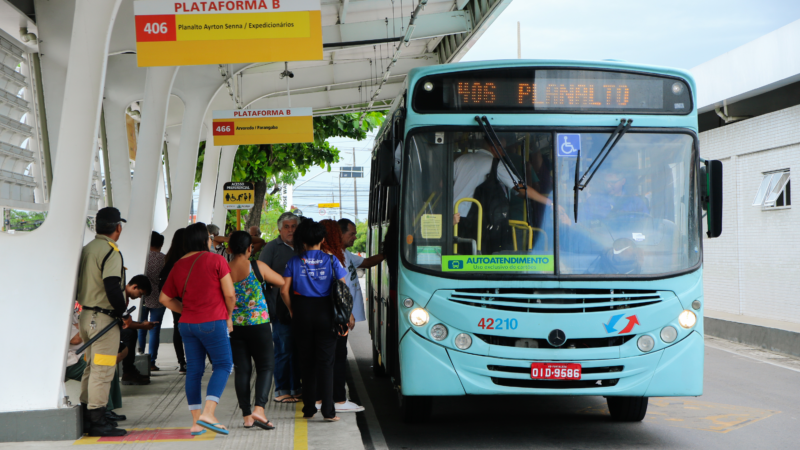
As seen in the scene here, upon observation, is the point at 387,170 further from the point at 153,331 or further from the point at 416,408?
the point at 153,331

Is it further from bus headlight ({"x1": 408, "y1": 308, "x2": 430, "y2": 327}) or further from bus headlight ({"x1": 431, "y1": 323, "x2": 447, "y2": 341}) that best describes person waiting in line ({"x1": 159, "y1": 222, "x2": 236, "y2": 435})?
bus headlight ({"x1": 431, "y1": 323, "x2": 447, "y2": 341})

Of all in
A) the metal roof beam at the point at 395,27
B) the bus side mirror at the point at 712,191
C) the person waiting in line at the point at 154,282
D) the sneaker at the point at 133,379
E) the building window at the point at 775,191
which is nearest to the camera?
the bus side mirror at the point at 712,191

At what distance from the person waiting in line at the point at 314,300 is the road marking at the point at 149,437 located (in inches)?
40.1

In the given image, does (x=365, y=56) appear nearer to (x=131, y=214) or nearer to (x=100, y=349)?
(x=131, y=214)

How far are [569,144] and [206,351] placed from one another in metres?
3.39

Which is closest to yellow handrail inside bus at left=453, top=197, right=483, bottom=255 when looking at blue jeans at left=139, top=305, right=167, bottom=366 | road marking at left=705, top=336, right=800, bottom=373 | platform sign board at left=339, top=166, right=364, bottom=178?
blue jeans at left=139, top=305, right=167, bottom=366

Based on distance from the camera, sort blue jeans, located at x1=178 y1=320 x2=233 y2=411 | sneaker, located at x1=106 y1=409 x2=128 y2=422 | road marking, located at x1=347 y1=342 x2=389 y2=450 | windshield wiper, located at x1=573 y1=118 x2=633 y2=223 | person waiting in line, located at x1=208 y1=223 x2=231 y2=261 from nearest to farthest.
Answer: blue jeans, located at x1=178 y1=320 x2=233 y2=411, windshield wiper, located at x1=573 y1=118 x2=633 y2=223, sneaker, located at x1=106 y1=409 x2=128 y2=422, road marking, located at x1=347 y1=342 x2=389 y2=450, person waiting in line, located at x1=208 y1=223 x2=231 y2=261

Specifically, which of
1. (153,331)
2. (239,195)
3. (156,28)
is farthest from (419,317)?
(239,195)

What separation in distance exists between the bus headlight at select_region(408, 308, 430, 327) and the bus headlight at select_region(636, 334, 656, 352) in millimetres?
1687

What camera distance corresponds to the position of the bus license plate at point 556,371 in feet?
20.1

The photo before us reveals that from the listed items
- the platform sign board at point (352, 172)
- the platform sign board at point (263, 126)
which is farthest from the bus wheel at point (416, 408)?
the platform sign board at point (352, 172)

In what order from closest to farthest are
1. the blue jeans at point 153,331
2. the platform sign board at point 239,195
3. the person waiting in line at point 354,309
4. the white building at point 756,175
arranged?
the person waiting in line at point 354,309, the blue jeans at point 153,331, the white building at point 756,175, the platform sign board at point 239,195

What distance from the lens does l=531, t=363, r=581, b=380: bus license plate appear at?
20.1 feet

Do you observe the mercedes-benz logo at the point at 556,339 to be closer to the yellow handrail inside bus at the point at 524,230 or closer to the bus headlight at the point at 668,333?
the yellow handrail inside bus at the point at 524,230
